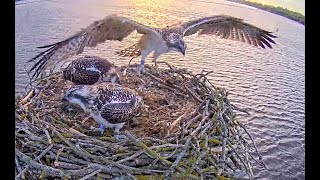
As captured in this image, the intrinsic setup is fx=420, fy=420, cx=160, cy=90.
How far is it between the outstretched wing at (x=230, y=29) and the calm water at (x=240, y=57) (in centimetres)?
24

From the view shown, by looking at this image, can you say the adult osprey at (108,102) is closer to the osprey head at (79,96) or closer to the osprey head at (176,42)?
the osprey head at (79,96)

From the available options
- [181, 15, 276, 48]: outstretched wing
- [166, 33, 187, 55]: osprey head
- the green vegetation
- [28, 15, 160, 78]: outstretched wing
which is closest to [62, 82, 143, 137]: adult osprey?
[28, 15, 160, 78]: outstretched wing

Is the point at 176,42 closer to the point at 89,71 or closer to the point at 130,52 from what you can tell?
the point at 130,52

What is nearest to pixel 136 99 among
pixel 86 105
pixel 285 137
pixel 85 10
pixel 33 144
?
pixel 86 105

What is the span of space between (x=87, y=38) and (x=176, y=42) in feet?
1.94

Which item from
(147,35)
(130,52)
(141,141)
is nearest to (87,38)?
(147,35)

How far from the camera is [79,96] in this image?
2021mm

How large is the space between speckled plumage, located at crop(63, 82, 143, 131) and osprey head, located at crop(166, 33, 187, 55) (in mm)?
748

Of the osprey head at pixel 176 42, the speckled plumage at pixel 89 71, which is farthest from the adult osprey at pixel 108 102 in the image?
the osprey head at pixel 176 42

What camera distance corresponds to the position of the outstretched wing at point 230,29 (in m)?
2.77

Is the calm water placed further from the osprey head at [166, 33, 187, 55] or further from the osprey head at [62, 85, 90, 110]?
the osprey head at [62, 85, 90, 110]

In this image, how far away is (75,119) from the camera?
222cm

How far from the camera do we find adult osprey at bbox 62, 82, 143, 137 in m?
1.97
